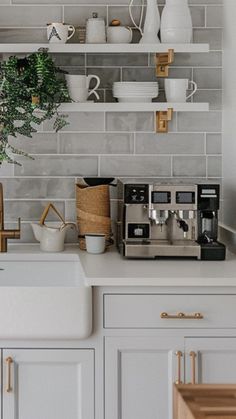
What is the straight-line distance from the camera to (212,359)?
2.93 meters

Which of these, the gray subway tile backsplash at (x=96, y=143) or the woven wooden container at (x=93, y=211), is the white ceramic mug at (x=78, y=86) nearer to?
the gray subway tile backsplash at (x=96, y=143)

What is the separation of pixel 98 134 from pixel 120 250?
1.95ft

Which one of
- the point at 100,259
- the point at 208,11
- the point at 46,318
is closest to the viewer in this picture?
the point at 46,318

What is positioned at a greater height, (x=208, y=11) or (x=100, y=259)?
(x=208, y=11)

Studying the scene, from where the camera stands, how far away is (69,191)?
3.76m

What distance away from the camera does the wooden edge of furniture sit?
5.46 feet

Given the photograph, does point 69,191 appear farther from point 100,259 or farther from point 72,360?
point 72,360

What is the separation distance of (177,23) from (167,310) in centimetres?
129

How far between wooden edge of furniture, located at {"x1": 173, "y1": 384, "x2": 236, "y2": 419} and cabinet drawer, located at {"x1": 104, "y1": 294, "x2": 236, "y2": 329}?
1.03 m

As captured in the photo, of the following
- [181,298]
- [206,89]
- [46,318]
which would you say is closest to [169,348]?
[181,298]

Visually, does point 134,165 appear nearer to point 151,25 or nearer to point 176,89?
point 176,89

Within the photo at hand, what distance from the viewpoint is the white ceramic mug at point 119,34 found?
3562 millimetres

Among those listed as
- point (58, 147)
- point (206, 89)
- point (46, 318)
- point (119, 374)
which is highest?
point (206, 89)

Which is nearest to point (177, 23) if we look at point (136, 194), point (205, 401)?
point (136, 194)
